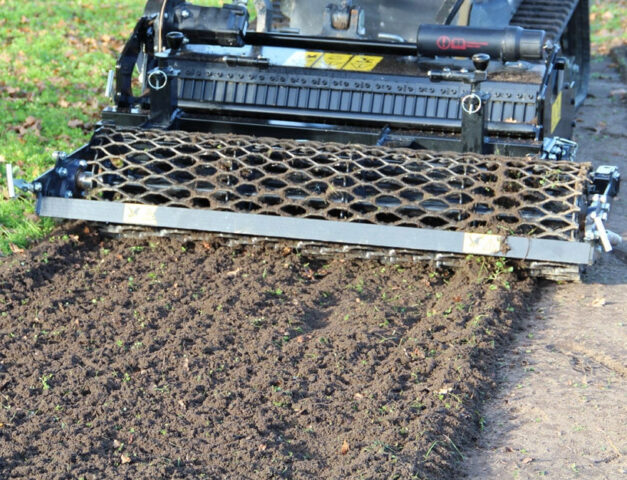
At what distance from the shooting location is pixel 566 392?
4.14m

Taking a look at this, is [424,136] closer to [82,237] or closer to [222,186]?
[222,186]

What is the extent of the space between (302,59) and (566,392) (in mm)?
2900

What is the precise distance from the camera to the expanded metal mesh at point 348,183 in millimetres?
5047

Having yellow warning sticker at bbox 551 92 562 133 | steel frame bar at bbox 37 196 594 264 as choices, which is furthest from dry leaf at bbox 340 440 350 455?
yellow warning sticker at bbox 551 92 562 133

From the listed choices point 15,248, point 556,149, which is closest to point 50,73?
point 15,248

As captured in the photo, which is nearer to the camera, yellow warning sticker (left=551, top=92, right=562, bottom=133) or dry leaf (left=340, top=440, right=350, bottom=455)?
dry leaf (left=340, top=440, right=350, bottom=455)

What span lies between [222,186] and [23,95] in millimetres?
4362

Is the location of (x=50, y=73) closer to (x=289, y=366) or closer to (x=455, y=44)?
(x=455, y=44)

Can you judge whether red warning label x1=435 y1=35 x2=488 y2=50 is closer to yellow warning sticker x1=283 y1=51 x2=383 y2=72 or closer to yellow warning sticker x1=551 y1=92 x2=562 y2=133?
yellow warning sticker x1=283 y1=51 x2=383 y2=72

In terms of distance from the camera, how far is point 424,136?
5.73m

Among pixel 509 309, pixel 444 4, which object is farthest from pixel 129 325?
pixel 444 4

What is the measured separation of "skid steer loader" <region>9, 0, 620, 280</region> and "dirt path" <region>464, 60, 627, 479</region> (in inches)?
12.3

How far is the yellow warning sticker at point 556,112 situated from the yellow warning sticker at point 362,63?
3.80 feet

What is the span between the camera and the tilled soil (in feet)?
11.7
